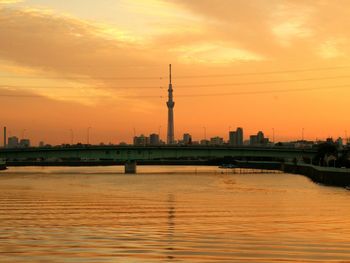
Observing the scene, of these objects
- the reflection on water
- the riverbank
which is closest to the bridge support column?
the riverbank

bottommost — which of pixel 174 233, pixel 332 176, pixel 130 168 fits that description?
pixel 174 233

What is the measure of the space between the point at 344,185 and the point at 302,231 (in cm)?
6222

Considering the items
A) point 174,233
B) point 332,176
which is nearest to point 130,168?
point 332,176

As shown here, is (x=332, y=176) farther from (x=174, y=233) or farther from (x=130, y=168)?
(x=130, y=168)

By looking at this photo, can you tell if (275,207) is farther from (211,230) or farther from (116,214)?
(211,230)

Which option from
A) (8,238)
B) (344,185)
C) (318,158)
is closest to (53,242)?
(8,238)

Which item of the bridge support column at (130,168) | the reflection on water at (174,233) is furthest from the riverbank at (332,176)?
the bridge support column at (130,168)

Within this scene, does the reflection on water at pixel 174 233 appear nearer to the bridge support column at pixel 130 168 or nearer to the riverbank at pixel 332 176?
the riverbank at pixel 332 176

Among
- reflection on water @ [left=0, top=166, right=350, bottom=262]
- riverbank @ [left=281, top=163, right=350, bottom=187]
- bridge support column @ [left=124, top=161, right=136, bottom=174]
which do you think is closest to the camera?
reflection on water @ [left=0, top=166, right=350, bottom=262]

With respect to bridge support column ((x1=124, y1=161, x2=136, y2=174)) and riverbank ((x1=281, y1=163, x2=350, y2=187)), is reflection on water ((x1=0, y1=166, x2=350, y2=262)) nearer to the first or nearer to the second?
riverbank ((x1=281, y1=163, x2=350, y2=187))

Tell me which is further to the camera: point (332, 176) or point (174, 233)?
Result: point (332, 176)

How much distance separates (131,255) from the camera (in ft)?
84.8

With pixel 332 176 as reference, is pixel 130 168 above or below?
below

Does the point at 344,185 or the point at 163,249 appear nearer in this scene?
the point at 163,249
